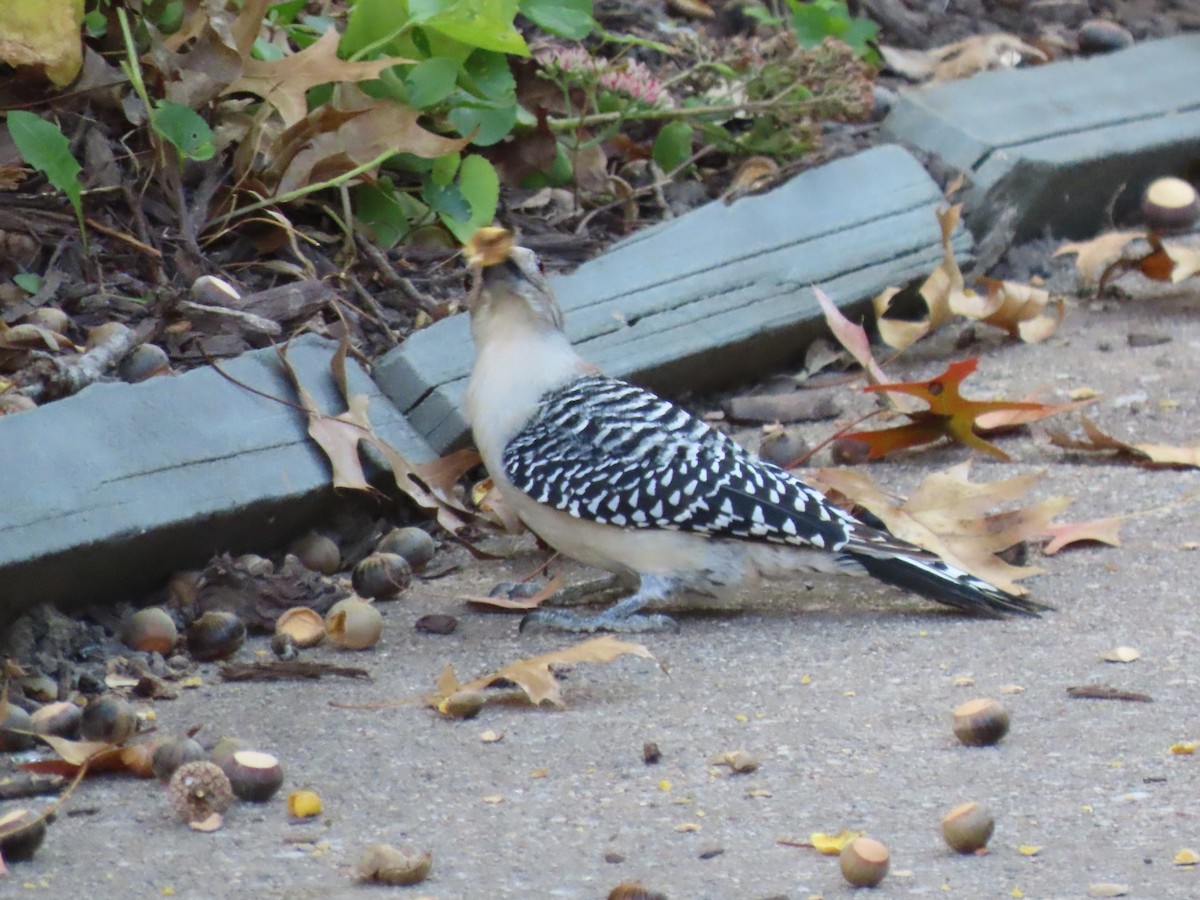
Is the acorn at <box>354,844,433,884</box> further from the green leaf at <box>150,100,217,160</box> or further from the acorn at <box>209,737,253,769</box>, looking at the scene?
the green leaf at <box>150,100,217,160</box>

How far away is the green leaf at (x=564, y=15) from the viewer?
208 inches

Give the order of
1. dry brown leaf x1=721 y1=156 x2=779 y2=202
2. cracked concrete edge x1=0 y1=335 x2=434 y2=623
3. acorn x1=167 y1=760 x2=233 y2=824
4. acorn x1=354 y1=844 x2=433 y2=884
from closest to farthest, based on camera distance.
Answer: acorn x1=354 y1=844 x2=433 y2=884, acorn x1=167 y1=760 x2=233 y2=824, cracked concrete edge x1=0 y1=335 x2=434 y2=623, dry brown leaf x1=721 y1=156 x2=779 y2=202

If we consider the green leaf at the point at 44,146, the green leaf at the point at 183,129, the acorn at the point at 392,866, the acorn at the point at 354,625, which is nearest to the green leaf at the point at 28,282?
the green leaf at the point at 44,146

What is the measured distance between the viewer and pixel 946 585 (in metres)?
3.95

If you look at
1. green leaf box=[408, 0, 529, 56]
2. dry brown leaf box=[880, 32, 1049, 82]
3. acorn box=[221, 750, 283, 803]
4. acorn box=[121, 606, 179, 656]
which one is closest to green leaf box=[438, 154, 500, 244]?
green leaf box=[408, 0, 529, 56]

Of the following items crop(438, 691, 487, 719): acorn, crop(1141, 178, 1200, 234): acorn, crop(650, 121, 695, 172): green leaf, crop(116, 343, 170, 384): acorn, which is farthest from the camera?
crop(1141, 178, 1200, 234): acorn

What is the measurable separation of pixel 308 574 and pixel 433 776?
1165 mm

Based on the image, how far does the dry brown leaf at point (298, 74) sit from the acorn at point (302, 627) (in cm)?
160

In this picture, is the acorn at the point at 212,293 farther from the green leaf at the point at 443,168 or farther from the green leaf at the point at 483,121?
the green leaf at the point at 483,121

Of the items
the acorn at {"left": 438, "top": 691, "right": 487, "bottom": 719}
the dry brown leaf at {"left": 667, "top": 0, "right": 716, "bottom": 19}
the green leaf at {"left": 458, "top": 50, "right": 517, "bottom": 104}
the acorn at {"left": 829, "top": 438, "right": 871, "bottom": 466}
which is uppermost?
the green leaf at {"left": 458, "top": 50, "right": 517, "bottom": 104}

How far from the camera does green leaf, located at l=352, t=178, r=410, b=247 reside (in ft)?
17.4

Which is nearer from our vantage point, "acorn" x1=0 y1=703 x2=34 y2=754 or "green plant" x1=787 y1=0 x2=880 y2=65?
"acorn" x1=0 y1=703 x2=34 y2=754

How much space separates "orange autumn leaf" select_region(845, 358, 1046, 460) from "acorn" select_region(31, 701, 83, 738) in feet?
7.35

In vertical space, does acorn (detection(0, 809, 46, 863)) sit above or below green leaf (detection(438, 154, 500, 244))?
above
